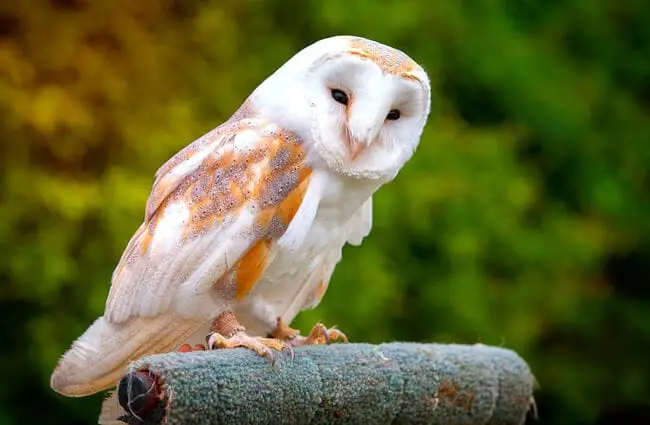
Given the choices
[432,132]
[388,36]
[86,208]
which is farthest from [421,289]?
[86,208]

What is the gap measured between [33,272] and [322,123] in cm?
165

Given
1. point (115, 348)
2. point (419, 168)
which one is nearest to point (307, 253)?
point (115, 348)

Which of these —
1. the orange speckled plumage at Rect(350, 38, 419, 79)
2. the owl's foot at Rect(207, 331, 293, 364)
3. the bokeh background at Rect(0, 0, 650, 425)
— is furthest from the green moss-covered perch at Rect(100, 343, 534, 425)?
the bokeh background at Rect(0, 0, 650, 425)

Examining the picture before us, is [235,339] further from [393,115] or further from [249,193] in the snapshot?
[393,115]

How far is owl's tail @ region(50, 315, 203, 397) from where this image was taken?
→ 141 cm

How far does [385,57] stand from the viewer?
1403 mm

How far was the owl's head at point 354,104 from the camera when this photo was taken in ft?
4.54

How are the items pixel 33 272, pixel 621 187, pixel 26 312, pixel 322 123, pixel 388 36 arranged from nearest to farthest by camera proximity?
pixel 322 123 → pixel 33 272 → pixel 26 312 → pixel 388 36 → pixel 621 187

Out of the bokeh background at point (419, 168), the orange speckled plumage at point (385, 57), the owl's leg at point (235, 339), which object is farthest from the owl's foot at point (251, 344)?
the bokeh background at point (419, 168)

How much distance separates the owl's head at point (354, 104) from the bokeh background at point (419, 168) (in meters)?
1.44

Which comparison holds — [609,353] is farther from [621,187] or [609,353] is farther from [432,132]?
[432,132]

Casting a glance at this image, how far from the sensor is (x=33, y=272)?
2.84 m

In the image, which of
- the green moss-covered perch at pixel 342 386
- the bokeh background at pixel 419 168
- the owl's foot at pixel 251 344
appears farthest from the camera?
the bokeh background at pixel 419 168

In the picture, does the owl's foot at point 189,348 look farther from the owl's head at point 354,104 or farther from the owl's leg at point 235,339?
→ the owl's head at point 354,104
